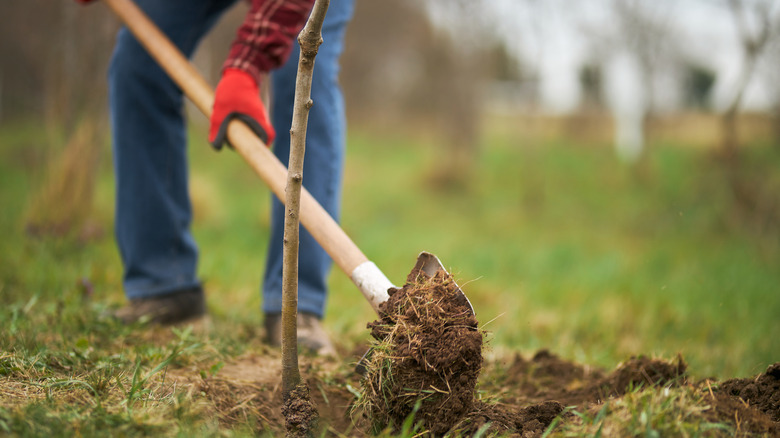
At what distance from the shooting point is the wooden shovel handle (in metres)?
1.53

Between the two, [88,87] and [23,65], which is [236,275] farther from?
[23,65]

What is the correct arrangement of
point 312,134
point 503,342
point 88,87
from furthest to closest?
point 88,87, point 503,342, point 312,134

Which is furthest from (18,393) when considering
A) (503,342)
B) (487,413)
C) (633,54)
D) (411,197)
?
(633,54)

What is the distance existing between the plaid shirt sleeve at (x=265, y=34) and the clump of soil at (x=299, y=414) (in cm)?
101

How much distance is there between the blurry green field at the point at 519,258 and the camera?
2.54 m

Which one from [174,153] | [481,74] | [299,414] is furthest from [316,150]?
[481,74]

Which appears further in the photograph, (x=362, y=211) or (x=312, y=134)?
(x=362, y=211)

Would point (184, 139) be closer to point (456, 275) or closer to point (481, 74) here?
point (456, 275)

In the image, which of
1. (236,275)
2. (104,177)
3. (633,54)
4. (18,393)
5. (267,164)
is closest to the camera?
(18,393)

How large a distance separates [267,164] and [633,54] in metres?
9.98

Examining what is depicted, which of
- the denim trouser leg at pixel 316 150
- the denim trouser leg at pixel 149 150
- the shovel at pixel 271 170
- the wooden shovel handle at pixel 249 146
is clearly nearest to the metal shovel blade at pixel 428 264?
the shovel at pixel 271 170

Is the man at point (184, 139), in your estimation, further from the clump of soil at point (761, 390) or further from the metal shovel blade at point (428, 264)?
the clump of soil at point (761, 390)

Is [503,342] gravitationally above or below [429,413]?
below

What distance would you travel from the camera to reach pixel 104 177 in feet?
22.6
